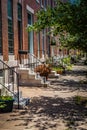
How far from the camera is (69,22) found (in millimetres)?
11398

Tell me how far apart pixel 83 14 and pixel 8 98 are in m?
3.72

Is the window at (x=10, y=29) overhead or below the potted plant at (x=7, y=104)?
overhead

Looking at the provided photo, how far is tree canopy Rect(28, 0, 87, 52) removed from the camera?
11173 mm

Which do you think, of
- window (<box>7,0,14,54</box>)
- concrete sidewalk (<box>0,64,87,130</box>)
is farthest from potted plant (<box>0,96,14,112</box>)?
window (<box>7,0,14,54</box>)

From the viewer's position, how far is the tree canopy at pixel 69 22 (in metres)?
11.2

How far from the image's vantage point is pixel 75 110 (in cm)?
1123

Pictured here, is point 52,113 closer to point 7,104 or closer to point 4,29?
point 7,104

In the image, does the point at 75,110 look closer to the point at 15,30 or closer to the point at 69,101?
the point at 69,101

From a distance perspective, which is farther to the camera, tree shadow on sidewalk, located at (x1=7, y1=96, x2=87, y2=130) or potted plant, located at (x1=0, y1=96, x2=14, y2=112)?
potted plant, located at (x1=0, y1=96, x2=14, y2=112)

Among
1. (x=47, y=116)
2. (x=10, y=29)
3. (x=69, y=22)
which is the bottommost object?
(x=47, y=116)

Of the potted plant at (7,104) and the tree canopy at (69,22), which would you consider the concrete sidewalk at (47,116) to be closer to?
the potted plant at (7,104)

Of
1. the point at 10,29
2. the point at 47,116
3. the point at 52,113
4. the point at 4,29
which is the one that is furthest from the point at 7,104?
the point at 10,29

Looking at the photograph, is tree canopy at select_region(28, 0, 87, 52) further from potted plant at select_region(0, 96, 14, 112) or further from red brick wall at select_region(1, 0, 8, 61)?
red brick wall at select_region(1, 0, 8, 61)

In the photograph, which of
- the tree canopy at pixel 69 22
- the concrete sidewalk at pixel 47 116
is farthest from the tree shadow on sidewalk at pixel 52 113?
the tree canopy at pixel 69 22
